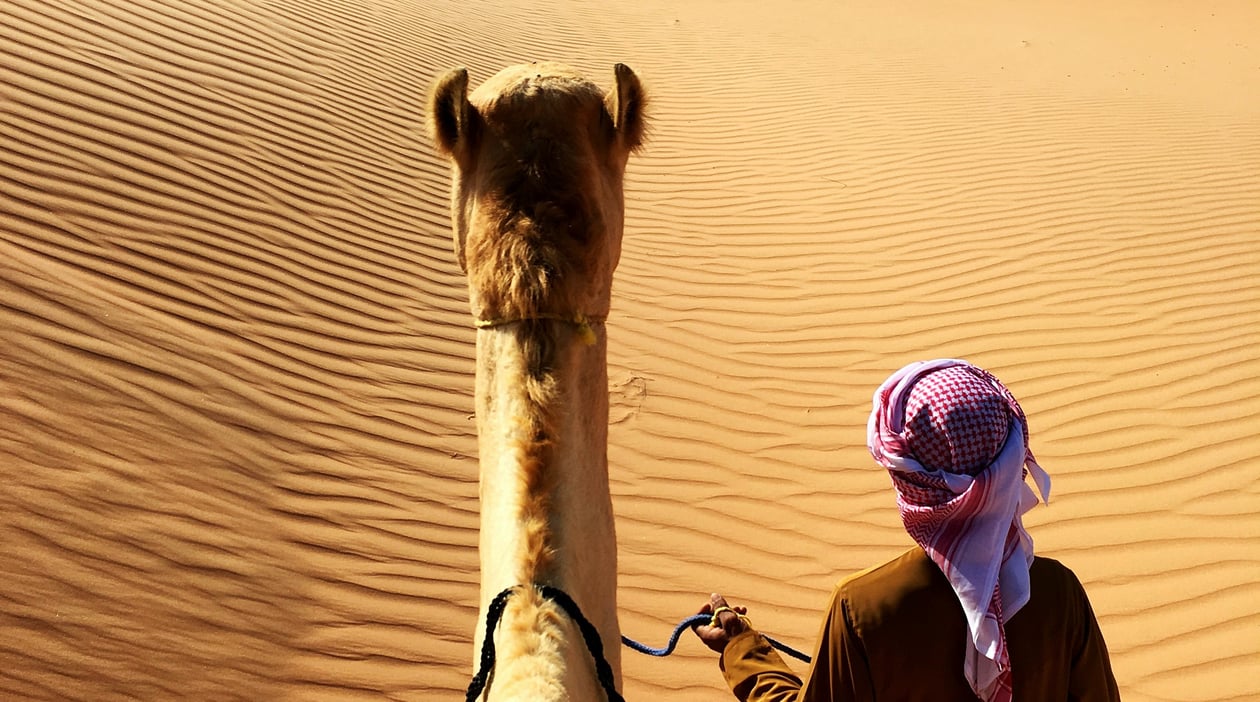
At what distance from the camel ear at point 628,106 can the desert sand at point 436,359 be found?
8.62ft

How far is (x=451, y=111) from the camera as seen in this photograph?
1.89 m

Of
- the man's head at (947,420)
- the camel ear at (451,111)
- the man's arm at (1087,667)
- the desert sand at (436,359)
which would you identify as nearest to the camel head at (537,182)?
the camel ear at (451,111)

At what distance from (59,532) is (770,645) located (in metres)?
3.06

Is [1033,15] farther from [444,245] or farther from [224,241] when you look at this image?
[224,241]

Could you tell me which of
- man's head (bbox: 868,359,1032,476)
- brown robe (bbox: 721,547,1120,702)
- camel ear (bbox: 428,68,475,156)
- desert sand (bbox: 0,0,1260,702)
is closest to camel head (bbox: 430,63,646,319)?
camel ear (bbox: 428,68,475,156)

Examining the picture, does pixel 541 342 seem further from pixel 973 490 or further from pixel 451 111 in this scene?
pixel 973 490

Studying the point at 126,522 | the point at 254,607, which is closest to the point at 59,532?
the point at 126,522

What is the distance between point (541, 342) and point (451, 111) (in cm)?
54

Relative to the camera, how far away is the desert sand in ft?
13.0

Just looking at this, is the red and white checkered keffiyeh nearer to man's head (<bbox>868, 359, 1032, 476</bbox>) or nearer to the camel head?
man's head (<bbox>868, 359, 1032, 476</bbox>)

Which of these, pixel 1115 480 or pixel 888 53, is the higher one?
pixel 888 53

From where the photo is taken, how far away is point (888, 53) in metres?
15.1

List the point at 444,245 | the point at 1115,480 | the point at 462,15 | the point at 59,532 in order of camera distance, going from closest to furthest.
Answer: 1. the point at 59,532
2. the point at 1115,480
3. the point at 444,245
4. the point at 462,15

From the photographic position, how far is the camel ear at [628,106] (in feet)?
6.44
